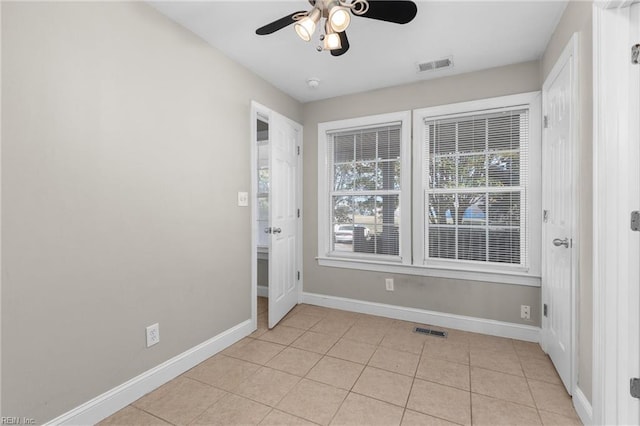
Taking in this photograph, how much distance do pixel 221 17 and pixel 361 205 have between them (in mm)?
2194

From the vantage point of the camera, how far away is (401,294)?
3.11 metres

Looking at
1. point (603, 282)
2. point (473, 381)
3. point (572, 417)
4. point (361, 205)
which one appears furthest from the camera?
point (361, 205)

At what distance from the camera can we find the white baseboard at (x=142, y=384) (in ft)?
5.08

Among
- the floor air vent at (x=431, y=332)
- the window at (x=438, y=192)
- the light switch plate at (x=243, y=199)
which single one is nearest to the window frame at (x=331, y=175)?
the window at (x=438, y=192)

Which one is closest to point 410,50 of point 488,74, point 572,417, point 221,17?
point 488,74

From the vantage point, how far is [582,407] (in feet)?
5.26

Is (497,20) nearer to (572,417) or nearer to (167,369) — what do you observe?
(572,417)

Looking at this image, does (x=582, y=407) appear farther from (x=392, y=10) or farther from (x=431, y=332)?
(x=392, y=10)

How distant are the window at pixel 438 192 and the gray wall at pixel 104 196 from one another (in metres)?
1.46

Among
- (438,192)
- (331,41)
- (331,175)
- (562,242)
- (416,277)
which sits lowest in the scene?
(416,277)

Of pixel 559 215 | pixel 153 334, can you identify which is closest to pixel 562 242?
pixel 559 215

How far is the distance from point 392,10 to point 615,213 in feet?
4.85

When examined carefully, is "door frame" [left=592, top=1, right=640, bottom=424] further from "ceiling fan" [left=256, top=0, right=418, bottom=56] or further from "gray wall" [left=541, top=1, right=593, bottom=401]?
"ceiling fan" [left=256, top=0, right=418, bottom=56]
